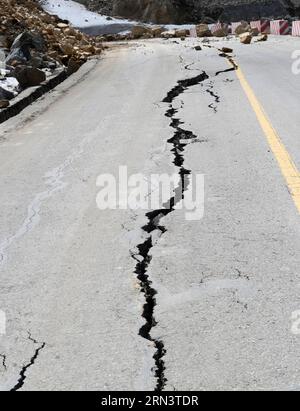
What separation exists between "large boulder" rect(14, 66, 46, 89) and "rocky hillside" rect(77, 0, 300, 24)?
2988 centimetres

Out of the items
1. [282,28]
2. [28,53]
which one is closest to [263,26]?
[282,28]

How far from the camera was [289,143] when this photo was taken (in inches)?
243

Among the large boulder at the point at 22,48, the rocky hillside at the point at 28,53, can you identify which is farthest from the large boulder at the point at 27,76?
the large boulder at the point at 22,48

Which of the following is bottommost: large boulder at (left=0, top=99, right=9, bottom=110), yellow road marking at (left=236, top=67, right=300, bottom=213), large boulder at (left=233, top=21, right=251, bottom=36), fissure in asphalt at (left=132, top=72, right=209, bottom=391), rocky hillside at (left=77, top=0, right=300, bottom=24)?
large boulder at (left=0, top=99, right=9, bottom=110)

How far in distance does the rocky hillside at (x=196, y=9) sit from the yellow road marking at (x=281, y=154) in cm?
3396

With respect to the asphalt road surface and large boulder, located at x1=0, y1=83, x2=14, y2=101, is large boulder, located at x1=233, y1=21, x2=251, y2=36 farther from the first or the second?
the asphalt road surface

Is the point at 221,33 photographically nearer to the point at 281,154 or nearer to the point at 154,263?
the point at 281,154

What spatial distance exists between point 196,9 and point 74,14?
11.2m

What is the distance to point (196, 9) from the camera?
42.3 metres

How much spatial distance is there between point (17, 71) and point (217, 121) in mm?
6270

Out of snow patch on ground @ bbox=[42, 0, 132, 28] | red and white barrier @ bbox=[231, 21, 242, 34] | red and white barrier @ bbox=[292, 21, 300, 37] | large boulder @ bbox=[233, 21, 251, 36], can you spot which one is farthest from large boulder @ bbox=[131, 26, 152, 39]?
red and white barrier @ bbox=[292, 21, 300, 37]

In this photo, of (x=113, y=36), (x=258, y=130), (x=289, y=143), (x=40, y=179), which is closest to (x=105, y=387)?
(x=40, y=179)

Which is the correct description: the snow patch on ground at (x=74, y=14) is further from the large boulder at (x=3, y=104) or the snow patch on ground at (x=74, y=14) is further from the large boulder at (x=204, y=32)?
the large boulder at (x=3, y=104)

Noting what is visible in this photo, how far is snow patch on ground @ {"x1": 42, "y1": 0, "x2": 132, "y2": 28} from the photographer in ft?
109
